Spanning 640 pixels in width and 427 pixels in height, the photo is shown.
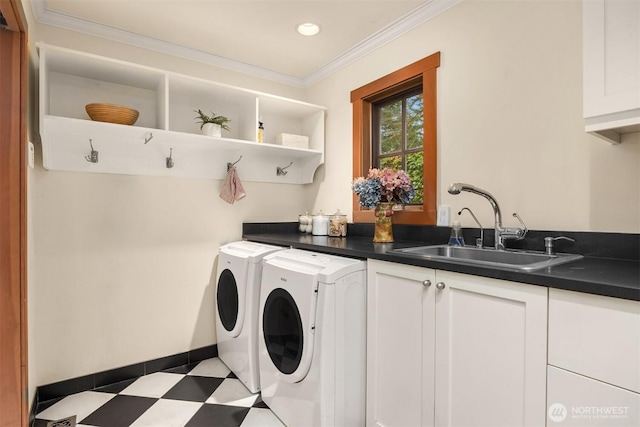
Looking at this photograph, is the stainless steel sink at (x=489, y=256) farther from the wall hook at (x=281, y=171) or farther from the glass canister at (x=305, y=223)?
the wall hook at (x=281, y=171)

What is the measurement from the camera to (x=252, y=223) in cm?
274

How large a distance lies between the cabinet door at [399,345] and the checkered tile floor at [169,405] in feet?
2.03

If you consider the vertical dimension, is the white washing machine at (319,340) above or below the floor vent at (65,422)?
above

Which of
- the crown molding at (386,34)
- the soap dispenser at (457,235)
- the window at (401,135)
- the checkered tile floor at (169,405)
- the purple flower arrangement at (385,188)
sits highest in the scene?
the crown molding at (386,34)

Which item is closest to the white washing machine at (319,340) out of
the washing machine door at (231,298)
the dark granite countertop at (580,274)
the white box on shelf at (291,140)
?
the dark granite countertop at (580,274)

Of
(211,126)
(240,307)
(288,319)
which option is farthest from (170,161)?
(288,319)

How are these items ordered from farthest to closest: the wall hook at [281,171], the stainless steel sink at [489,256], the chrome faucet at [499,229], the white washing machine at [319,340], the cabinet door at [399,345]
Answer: the wall hook at [281,171] → the chrome faucet at [499,229] → the white washing machine at [319,340] → the cabinet door at [399,345] → the stainless steel sink at [489,256]

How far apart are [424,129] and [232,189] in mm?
1390

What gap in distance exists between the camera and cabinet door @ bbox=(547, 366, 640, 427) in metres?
0.83

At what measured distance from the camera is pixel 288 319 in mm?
1642

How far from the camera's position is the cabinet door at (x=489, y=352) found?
39.3 inches

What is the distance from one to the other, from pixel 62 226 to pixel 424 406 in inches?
84.8

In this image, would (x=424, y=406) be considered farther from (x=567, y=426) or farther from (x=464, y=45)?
(x=464, y=45)

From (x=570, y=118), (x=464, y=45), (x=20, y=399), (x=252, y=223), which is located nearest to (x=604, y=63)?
(x=570, y=118)
